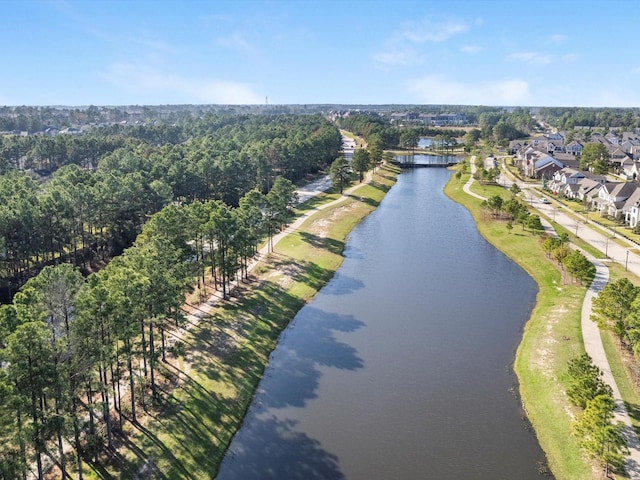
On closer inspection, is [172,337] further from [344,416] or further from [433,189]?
[433,189]

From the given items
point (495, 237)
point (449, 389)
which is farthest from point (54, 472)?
point (495, 237)

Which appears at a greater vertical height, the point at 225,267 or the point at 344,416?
the point at 225,267

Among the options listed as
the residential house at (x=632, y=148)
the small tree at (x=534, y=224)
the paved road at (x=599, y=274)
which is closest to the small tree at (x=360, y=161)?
the paved road at (x=599, y=274)

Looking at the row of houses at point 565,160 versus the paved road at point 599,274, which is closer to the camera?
the paved road at point 599,274

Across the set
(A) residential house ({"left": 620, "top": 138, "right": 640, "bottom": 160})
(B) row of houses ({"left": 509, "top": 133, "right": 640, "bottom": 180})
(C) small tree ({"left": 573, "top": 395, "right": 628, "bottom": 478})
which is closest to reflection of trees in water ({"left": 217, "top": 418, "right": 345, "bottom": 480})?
(C) small tree ({"left": 573, "top": 395, "right": 628, "bottom": 478})

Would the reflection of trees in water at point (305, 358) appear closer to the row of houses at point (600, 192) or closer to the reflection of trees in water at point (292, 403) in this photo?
the reflection of trees in water at point (292, 403)

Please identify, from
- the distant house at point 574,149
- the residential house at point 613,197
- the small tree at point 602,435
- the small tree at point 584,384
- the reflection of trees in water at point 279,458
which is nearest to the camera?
the small tree at point 602,435
